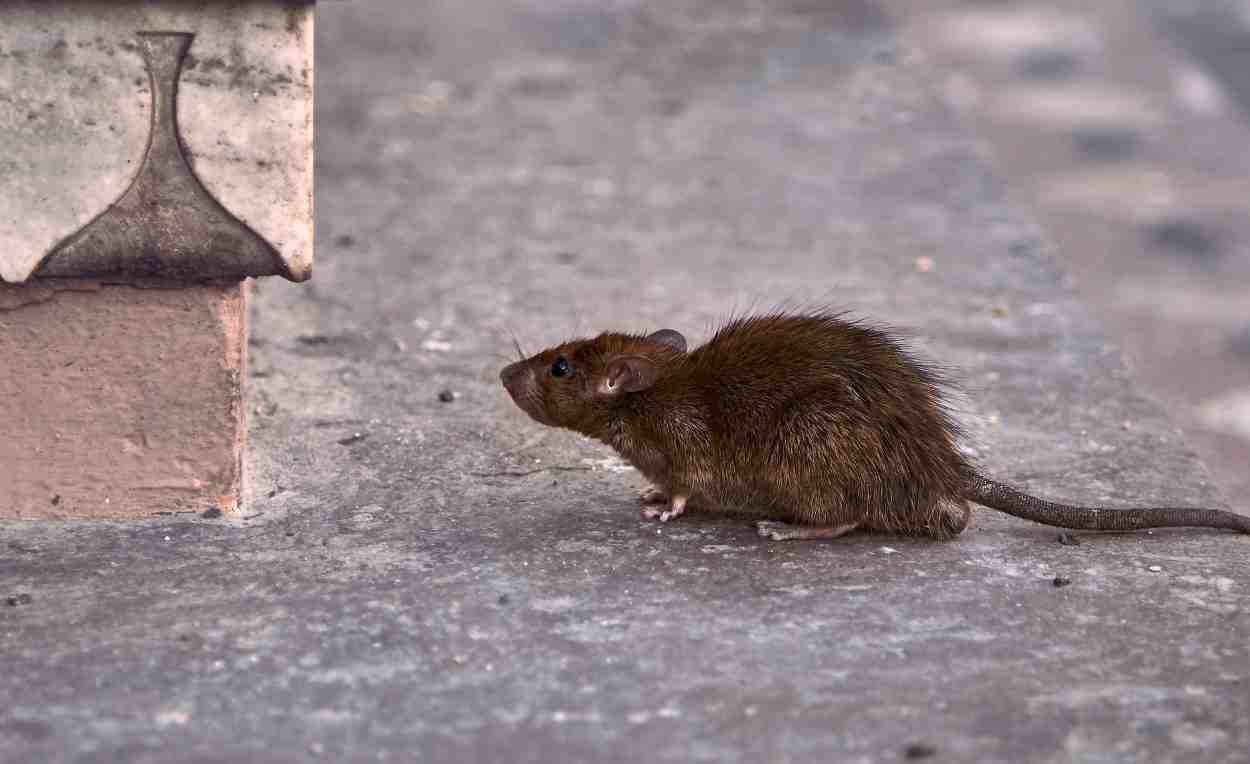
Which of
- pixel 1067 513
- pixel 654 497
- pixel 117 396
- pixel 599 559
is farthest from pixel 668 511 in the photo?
pixel 117 396

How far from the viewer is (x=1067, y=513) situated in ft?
13.4

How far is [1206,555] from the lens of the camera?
13.3ft

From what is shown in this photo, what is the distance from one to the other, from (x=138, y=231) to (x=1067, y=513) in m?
2.12

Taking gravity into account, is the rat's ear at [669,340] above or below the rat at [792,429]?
above

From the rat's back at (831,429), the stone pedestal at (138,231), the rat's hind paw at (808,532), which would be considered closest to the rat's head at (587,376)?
the rat's back at (831,429)

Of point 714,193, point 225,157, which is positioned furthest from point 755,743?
point 714,193

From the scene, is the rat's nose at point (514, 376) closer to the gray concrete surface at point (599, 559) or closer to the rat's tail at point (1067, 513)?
the gray concrete surface at point (599, 559)

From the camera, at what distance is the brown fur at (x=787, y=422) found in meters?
3.98

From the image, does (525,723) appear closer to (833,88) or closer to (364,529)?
(364,529)

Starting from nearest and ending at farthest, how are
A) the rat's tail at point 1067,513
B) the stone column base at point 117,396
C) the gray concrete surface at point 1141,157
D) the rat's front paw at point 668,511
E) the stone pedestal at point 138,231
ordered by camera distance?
the stone pedestal at point 138,231
the stone column base at point 117,396
the rat's tail at point 1067,513
the rat's front paw at point 668,511
the gray concrete surface at point 1141,157

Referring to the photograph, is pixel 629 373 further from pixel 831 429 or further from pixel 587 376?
pixel 831 429

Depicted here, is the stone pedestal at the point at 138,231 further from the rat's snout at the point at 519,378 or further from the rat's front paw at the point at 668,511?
the rat's front paw at the point at 668,511

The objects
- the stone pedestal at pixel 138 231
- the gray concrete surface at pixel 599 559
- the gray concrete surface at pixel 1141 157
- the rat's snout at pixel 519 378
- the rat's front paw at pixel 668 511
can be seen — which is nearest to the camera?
the gray concrete surface at pixel 599 559

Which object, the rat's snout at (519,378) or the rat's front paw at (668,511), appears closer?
the rat's front paw at (668,511)
